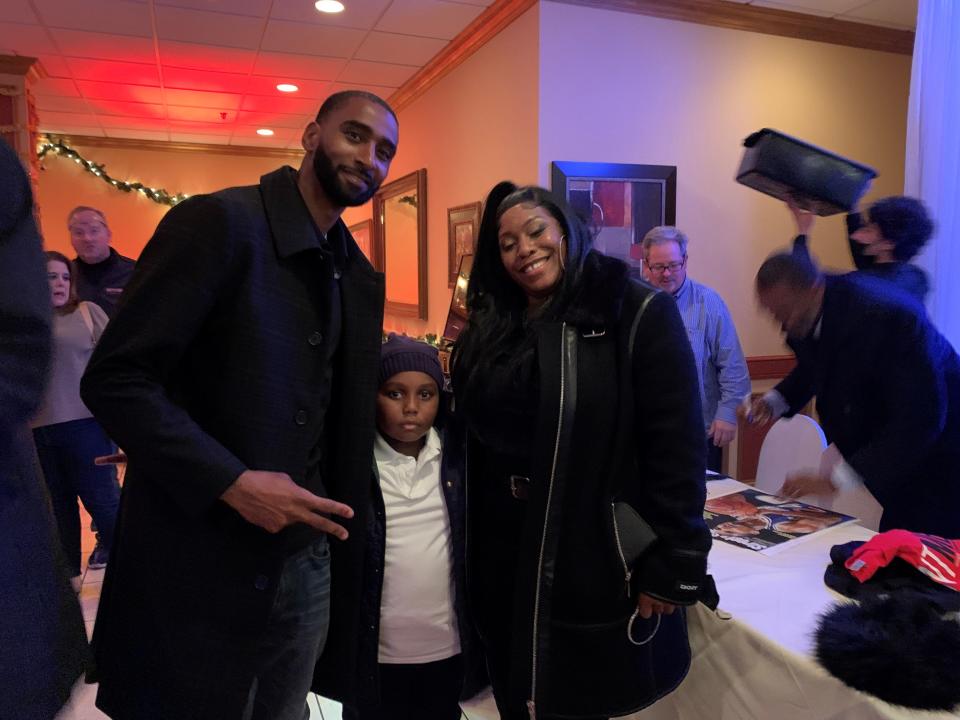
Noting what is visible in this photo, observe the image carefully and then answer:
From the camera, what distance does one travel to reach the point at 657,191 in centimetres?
349

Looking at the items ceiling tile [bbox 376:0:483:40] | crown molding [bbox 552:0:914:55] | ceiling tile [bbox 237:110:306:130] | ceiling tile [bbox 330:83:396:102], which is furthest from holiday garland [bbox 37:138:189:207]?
crown molding [bbox 552:0:914:55]

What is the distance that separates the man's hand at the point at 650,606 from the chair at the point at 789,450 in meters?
1.10

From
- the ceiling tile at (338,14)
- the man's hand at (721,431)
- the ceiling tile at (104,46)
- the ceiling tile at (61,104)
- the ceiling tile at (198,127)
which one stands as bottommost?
the man's hand at (721,431)

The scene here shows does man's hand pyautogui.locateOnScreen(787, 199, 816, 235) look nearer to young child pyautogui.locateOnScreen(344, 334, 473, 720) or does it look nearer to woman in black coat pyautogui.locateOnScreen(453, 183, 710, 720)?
woman in black coat pyautogui.locateOnScreen(453, 183, 710, 720)

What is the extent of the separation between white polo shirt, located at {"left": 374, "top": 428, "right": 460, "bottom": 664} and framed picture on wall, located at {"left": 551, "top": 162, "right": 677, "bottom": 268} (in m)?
2.31

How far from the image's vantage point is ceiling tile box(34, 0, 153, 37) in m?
3.56

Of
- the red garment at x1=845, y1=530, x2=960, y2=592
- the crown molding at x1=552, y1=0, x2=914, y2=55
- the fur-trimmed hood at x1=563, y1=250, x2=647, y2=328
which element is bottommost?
the red garment at x1=845, y1=530, x2=960, y2=592

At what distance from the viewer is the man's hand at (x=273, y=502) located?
38.1 inches

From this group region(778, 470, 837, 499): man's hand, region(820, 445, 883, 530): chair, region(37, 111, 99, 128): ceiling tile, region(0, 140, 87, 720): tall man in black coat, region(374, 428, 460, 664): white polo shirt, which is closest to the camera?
region(0, 140, 87, 720): tall man in black coat

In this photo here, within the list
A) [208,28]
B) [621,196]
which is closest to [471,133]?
[621,196]

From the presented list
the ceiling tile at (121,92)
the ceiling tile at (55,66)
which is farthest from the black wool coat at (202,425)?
the ceiling tile at (121,92)

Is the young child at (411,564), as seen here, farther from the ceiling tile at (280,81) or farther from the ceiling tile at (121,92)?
the ceiling tile at (121,92)

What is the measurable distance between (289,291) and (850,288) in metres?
1.38

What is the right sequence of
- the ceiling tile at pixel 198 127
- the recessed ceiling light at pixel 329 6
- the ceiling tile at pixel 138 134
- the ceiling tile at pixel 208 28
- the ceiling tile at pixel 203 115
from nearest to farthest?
the recessed ceiling light at pixel 329 6
the ceiling tile at pixel 208 28
the ceiling tile at pixel 203 115
the ceiling tile at pixel 198 127
the ceiling tile at pixel 138 134
